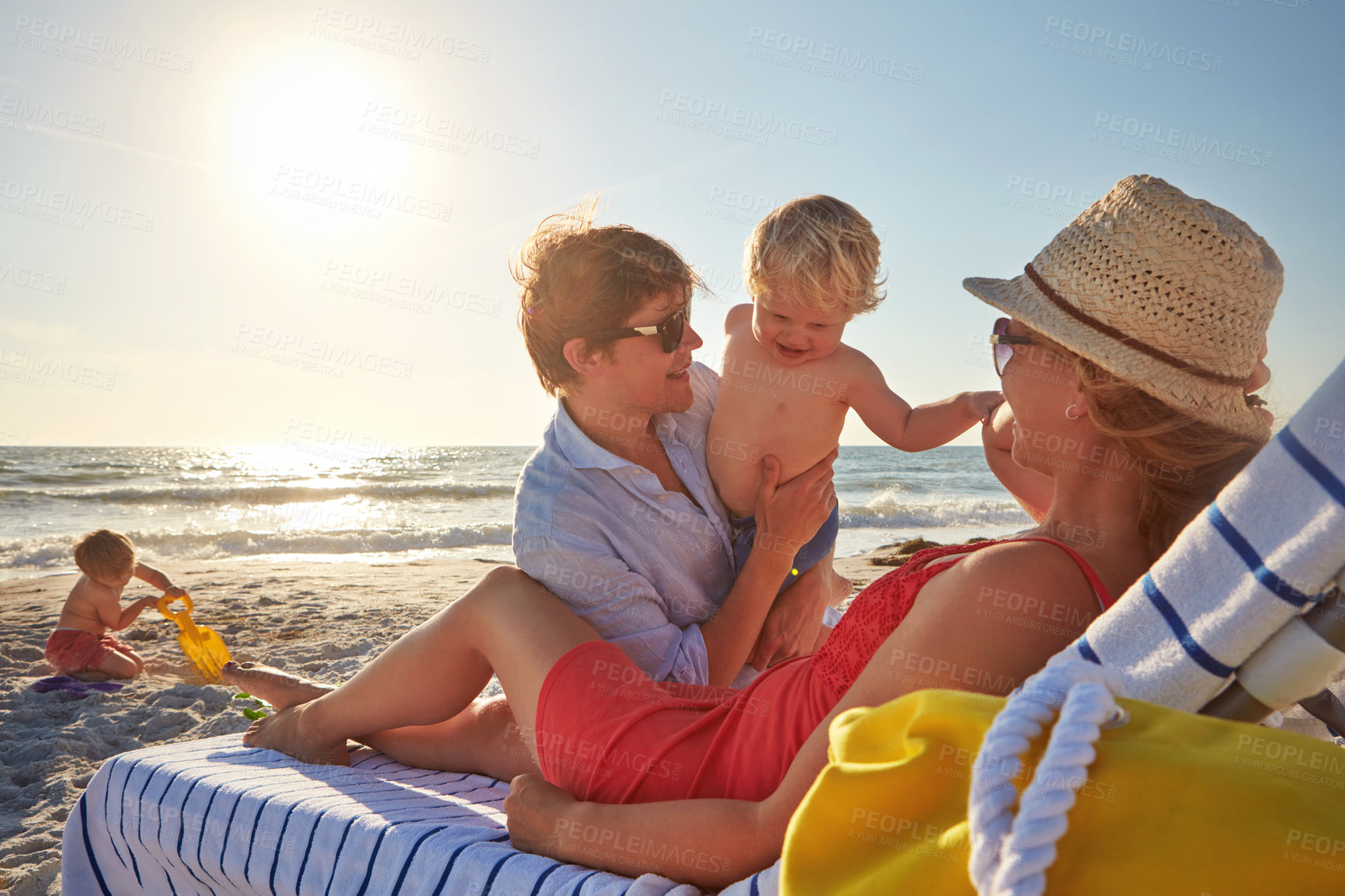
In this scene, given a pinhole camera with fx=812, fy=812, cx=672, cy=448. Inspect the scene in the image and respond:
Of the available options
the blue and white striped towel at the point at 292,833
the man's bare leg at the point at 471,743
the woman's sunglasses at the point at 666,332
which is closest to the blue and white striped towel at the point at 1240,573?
the blue and white striped towel at the point at 292,833

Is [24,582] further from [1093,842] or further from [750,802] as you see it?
[1093,842]

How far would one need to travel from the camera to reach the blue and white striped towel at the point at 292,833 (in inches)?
72.2

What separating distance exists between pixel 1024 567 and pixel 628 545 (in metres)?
1.63

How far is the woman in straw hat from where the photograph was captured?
1.46 metres

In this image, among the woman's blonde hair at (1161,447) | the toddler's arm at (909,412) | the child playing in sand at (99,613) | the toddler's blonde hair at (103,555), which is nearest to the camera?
the woman's blonde hair at (1161,447)

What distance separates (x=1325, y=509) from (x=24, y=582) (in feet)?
44.1

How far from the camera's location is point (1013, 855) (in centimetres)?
83

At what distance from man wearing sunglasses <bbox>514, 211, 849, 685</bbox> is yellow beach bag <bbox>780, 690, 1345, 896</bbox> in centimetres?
167

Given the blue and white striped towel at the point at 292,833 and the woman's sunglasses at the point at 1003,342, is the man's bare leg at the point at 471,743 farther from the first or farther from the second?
the woman's sunglasses at the point at 1003,342

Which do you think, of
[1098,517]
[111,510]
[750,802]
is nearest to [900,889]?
[750,802]

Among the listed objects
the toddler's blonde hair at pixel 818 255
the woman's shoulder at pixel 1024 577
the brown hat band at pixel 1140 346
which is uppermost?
the toddler's blonde hair at pixel 818 255

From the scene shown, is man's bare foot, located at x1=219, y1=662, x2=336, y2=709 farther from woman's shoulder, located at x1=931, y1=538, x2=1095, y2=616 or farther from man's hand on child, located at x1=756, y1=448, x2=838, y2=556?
woman's shoulder, located at x1=931, y1=538, x2=1095, y2=616

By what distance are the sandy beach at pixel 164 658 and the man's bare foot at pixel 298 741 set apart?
118cm

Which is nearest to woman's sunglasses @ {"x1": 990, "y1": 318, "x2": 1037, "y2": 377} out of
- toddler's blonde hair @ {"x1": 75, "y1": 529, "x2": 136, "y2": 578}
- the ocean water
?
toddler's blonde hair @ {"x1": 75, "y1": 529, "x2": 136, "y2": 578}
